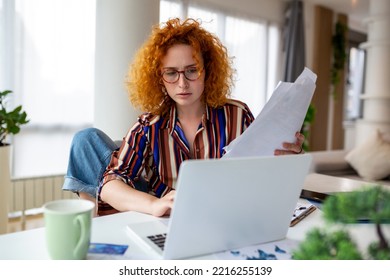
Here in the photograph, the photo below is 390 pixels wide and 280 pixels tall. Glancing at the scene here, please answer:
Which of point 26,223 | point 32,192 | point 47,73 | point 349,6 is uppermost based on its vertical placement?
point 349,6

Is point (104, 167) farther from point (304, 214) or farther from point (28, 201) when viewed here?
point (28, 201)

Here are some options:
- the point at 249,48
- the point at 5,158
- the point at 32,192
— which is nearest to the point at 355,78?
the point at 249,48

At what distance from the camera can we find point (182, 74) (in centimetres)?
121

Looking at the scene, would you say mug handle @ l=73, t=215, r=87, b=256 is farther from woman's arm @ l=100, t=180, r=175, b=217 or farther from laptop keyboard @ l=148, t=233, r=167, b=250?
woman's arm @ l=100, t=180, r=175, b=217

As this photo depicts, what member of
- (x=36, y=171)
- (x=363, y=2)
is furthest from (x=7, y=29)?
(x=363, y=2)

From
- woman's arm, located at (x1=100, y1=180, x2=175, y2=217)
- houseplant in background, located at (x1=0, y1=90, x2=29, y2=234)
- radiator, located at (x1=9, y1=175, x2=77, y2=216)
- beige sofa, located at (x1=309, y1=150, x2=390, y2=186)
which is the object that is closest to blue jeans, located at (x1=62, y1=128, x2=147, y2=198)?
woman's arm, located at (x1=100, y1=180, x2=175, y2=217)

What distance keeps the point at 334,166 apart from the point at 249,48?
2134mm

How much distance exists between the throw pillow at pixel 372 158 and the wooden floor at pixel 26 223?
248cm

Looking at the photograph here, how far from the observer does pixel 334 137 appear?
617 centimetres

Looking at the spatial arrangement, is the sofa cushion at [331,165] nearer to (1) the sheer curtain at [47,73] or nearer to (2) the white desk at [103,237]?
(1) the sheer curtain at [47,73]

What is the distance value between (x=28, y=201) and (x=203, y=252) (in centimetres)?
271

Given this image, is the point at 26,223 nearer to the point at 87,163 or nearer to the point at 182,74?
the point at 87,163

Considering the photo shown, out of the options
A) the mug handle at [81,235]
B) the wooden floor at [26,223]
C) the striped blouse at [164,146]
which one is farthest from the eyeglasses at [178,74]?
the wooden floor at [26,223]

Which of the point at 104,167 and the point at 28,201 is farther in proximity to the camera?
the point at 28,201
